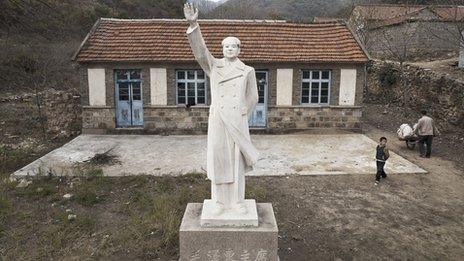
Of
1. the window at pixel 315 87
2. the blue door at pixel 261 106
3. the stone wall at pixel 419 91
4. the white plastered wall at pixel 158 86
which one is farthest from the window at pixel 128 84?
the stone wall at pixel 419 91

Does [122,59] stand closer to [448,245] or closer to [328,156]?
[328,156]

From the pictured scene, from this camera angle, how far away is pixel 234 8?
171 feet

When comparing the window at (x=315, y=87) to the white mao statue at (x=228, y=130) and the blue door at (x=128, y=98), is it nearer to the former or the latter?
the blue door at (x=128, y=98)

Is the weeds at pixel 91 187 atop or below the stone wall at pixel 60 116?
below

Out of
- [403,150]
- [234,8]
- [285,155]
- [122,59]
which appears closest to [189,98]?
[122,59]

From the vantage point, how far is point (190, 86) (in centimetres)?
1564

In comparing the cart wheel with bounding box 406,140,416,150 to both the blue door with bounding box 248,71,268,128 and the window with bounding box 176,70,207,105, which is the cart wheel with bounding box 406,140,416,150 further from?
the window with bounding box 176,70,207,105

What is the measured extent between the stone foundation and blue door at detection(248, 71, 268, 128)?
0.77 ft

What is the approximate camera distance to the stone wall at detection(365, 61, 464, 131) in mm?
15875

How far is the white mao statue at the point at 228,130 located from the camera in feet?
16.2

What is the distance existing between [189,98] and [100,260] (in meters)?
9.89

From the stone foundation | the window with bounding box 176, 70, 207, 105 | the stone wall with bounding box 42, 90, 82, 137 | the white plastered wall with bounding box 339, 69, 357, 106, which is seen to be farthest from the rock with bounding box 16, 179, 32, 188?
the white plastered wall with bounding box 339, 69, 357, 106

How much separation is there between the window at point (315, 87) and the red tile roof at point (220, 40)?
67 cm

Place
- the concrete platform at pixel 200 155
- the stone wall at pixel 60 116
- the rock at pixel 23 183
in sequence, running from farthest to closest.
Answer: the stone wall at pixel 60 116 < the concrete platform at pixel 200 155 < the rock at pixel 23 183
